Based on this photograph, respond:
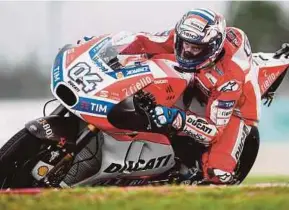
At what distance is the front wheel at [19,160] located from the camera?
5.55 metres

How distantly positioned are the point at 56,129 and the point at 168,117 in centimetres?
67

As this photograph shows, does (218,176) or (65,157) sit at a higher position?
(65,157)

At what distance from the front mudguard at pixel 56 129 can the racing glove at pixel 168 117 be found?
49cm

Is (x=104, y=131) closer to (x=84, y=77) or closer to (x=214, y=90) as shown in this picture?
(x=84, y=77)

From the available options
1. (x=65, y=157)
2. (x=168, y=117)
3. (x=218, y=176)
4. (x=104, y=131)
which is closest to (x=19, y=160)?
(x=65, y=157)

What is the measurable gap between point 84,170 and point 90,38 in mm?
928

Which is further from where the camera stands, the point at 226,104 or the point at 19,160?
the point at 226,104

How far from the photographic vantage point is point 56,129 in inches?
221

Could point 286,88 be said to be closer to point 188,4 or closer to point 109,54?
point 188,4

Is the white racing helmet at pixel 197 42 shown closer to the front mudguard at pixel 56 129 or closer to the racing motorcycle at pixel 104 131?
the racing motorcycle at pixel 104 131

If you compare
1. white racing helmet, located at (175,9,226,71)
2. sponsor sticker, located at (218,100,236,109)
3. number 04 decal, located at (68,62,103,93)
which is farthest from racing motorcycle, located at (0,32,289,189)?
sponsor sticker, located at (218,100,236,109)

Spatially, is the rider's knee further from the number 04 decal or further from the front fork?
the number 04 decal

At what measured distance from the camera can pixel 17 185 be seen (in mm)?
5641

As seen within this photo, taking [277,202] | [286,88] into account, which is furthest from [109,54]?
[286,88]
